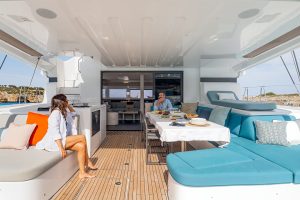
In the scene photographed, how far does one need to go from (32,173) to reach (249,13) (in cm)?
328

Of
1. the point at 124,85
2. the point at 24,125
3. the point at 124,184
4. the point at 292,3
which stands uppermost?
the point at 292,3

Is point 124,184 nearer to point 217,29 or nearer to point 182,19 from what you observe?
point 182,19

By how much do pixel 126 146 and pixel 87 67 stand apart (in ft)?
12.3

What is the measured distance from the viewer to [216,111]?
388cm

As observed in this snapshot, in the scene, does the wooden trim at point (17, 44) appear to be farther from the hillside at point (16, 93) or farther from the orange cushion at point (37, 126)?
the hillside at point (16, 93)

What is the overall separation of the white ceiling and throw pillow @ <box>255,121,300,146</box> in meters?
1.57

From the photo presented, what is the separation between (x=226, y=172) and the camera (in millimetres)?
1811

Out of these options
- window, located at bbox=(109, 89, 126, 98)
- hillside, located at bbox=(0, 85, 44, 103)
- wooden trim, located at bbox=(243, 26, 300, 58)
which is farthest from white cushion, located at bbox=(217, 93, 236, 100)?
hillside, located at bbox=(0, 85, 44, 103)

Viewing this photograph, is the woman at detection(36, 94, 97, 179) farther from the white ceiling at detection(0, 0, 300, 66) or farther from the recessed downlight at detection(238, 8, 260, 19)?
the recessed downlight at detection(238, 8, 260, 19)

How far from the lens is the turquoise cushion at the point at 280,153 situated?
195 cm

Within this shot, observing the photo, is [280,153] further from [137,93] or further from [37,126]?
[137,93]

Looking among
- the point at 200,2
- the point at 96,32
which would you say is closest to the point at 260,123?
the point at 200,2

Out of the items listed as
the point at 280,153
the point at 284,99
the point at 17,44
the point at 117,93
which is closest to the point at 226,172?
the point at 280,153

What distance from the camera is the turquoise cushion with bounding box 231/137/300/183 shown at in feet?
6.40
